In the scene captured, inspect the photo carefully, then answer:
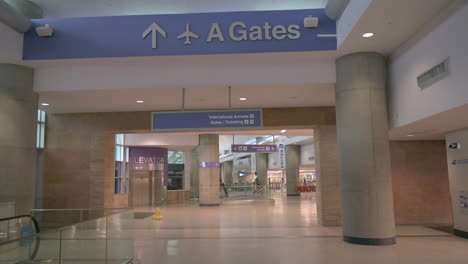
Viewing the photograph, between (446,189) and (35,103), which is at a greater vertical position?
(35,103)

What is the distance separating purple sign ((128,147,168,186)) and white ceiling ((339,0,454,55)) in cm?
1573

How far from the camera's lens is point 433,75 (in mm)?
7062

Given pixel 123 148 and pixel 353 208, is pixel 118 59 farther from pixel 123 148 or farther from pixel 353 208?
pixel 123 148

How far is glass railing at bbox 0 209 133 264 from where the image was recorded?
16.9 ft

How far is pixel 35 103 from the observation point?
973 centimetres

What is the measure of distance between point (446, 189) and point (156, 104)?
31.9 feet

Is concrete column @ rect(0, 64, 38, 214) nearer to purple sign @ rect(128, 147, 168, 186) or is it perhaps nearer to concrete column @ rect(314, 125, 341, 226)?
concrete column @ rect(314, 125, 341, 226)

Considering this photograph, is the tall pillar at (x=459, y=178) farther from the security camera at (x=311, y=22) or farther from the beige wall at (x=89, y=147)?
the security camera at (x=311, y=22)

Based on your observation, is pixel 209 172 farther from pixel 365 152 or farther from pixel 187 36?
pixel 365 152

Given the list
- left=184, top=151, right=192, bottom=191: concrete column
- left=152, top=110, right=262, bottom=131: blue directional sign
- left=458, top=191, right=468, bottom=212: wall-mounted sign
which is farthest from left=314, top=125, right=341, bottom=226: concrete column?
left=184, top=151, right=192, bottom=191: concrete column

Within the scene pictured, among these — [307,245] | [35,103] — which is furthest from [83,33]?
[307,245]

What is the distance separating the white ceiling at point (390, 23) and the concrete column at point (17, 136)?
761 centimetres

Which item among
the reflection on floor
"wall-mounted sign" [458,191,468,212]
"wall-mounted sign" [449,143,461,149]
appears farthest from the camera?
"wall-mounted sign" [449,143,461,149]

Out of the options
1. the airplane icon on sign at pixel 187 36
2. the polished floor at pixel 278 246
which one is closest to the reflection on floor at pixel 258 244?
the polished floor at pixel 278 246
